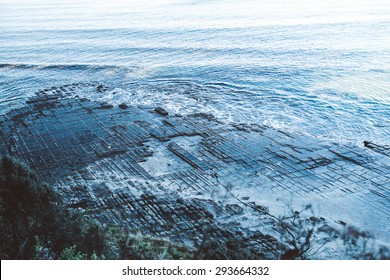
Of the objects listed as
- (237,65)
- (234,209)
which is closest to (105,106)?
(234,209)

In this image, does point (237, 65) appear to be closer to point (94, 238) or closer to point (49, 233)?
point (94, 238)

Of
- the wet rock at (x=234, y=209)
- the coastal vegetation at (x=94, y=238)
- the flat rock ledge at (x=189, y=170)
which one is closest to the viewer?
the coastal vegetation at (x=94, y=238)

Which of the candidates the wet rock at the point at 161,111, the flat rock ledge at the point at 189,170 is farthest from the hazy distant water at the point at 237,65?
the flat rock ledge at the point at 189,170

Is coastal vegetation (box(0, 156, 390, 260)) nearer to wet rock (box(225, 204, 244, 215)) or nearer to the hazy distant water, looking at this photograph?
wet rock (box(225, 204, 244, 215))

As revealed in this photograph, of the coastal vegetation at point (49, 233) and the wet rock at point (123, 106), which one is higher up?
the coastal vegetation at point (49, 233)

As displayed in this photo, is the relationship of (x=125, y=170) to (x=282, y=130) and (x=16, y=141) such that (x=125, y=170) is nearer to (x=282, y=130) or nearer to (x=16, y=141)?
(x=16, y=141)

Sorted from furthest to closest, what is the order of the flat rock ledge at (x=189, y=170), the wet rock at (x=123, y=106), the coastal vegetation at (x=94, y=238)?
the wet rock at (x=123, y=106)
the flat rock ledge at (x=189, y=170)
the coastal vegetation at (x=94, y=238)

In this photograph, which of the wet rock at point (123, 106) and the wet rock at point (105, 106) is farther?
the wet rock at point (105, 106)

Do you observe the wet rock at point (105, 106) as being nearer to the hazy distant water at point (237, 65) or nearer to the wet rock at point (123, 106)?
the wet rock at point (123, 106)
